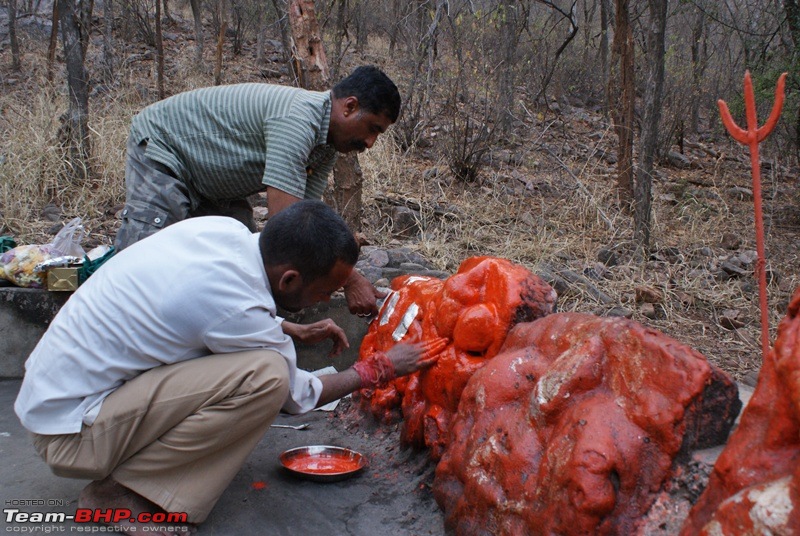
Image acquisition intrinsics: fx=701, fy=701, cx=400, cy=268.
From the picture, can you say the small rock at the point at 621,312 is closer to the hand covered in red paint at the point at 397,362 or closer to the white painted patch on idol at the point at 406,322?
the white painted patch on idol at the point at 406,322

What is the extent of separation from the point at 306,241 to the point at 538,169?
229 inches

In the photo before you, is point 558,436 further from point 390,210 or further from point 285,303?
point 390,210

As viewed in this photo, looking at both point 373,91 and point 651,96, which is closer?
point 373,91

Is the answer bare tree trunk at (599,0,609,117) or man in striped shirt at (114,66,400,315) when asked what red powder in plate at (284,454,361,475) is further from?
bare tree trunk at (599,0,609,117)

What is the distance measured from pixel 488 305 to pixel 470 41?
305 inches

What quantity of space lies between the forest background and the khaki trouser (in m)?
1.71

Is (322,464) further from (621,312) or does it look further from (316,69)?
(316,69)

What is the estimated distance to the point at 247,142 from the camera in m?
3.06

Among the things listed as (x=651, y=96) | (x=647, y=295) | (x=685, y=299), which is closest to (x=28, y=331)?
(x=647, y=295)

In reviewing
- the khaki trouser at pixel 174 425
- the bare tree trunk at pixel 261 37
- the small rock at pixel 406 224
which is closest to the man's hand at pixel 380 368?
the khaki trouser at pixel 174 425

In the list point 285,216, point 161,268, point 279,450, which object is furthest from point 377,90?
point 279,450

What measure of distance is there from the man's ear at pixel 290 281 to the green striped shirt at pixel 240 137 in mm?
725

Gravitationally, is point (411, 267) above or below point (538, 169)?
below

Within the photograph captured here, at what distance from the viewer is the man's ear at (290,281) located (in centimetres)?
218
